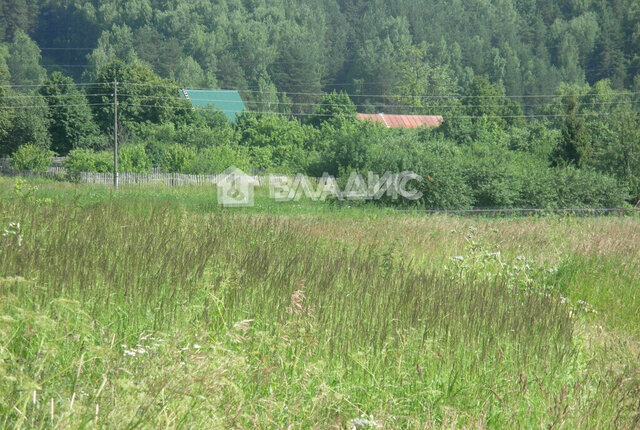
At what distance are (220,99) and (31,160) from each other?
101 ft

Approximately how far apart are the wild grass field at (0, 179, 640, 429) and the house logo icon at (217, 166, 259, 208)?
1623cm

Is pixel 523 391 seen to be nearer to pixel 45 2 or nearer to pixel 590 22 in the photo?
pixel 590 22

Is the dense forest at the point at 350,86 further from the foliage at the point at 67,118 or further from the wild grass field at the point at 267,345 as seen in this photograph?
the wild grass field at the point at 267,345

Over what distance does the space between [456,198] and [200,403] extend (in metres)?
23.3

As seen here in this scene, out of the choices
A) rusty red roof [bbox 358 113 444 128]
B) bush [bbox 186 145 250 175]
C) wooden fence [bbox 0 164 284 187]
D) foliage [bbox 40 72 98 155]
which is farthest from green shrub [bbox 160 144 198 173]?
rusty red roof [bbox 358 113 444 128]

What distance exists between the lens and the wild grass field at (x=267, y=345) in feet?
9.22

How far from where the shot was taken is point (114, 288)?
4.36 metres

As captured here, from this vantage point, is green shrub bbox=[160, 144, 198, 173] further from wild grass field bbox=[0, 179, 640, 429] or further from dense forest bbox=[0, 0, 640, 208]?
wild grass field bbox=[0, 179, 640, 429]

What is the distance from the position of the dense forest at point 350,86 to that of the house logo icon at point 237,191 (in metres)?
3.04

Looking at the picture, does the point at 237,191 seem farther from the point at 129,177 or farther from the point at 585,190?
the point at 129,177

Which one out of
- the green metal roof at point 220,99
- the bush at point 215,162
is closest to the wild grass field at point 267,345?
the bush at point 215,162

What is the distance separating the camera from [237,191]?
92.2 ft

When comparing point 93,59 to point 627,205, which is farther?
point 93,59

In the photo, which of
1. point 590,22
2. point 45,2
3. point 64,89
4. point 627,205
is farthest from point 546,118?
point 45,2
